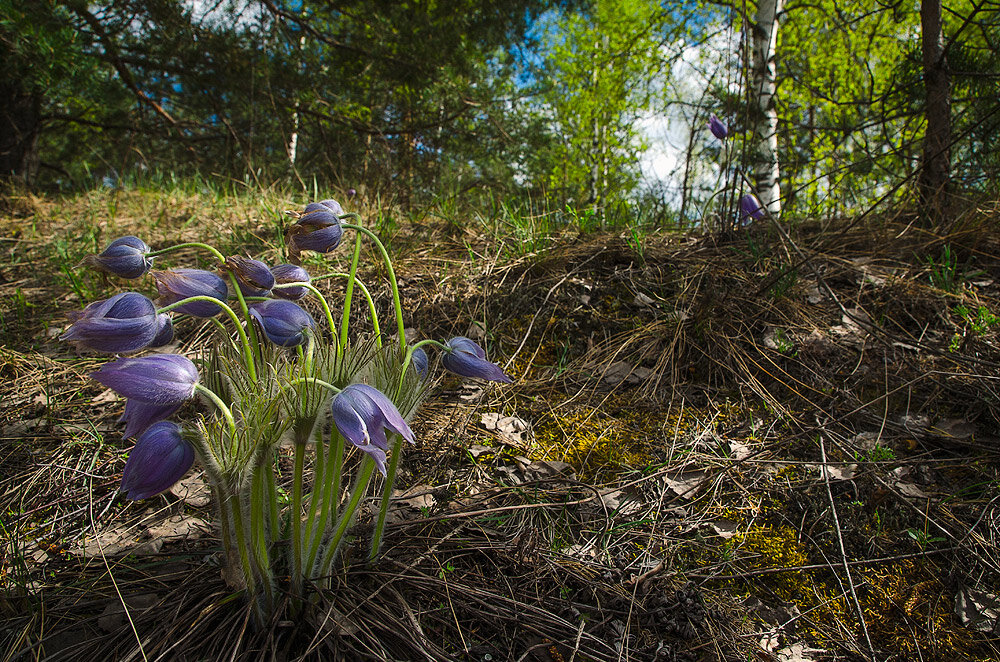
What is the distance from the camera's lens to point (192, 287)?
893 mm

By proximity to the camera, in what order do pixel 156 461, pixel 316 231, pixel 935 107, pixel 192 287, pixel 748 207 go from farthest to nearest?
1. pixel 935 107
2. pixel 748 207
3. pixel 316 231
4. pixel 192 287
5. pixel 156 461

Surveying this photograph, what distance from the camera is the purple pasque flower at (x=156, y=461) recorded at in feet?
2.41

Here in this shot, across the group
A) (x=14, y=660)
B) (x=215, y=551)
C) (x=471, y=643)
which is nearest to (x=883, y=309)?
(x=471, y=643)

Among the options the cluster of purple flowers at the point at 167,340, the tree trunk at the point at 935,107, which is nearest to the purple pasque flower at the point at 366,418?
the cluster of purple flowers at the point at 167,340

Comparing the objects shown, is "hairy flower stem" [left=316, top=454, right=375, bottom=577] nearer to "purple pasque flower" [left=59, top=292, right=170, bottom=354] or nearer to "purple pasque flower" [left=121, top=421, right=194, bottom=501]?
"purple pasque flower" [left=121, top=421, right=194, bottom=501]

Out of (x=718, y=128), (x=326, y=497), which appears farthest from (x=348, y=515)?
(x=718, y=128)

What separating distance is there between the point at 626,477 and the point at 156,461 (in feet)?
3.66

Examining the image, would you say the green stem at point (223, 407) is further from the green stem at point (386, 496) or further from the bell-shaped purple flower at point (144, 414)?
the green stem at point (386, 496)

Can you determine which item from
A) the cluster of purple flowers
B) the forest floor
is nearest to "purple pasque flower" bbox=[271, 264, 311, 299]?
the cluster of purple flowers

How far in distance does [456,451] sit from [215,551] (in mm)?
654

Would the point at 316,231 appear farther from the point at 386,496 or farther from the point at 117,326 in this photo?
the point at 386,496

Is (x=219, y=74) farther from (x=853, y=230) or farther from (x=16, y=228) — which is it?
(x=853, y=230)

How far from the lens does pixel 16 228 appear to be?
3.08 m

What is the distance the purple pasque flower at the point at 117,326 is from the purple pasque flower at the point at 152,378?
6 centimetres
